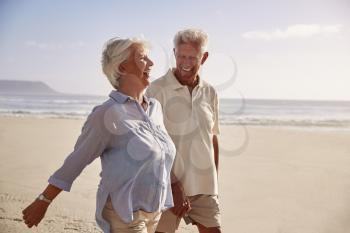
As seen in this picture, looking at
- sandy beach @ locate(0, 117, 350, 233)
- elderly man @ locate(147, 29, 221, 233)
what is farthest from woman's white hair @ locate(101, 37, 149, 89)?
sandy beach @ locate(0, 117, 350, 233)

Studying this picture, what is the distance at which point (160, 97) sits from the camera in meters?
2.91

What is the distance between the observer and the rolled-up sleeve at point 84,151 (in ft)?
6.59

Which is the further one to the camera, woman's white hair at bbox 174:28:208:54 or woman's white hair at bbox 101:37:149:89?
woman's white hair at bbox 174:28:208:54

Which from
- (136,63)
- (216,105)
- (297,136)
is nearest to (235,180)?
(216,105)

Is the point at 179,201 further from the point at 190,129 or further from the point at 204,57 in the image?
the point at 204,57

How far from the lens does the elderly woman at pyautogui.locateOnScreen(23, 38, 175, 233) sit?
2012 millimetres

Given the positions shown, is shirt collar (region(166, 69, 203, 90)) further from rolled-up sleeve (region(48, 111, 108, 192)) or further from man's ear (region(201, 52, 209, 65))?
rolled-up sleeve (region(48, 111, 108, 192))

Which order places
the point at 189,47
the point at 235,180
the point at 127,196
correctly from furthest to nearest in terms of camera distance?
the point at 235,180 → the point at 189,47 → the point at 127,196

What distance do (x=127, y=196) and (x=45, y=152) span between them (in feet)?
29.7

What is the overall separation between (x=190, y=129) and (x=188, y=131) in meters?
0.02

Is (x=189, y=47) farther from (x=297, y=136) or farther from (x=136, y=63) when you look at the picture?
(x=297, y=136)

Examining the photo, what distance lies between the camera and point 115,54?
212 centimetres

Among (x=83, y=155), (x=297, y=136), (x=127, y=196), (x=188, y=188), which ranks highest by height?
(x=83, y=155)

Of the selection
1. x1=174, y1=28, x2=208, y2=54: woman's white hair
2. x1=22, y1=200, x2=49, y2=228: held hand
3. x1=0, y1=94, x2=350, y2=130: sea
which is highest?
x1=174, y1=28, x2=208, y2=54: woman's white hair
